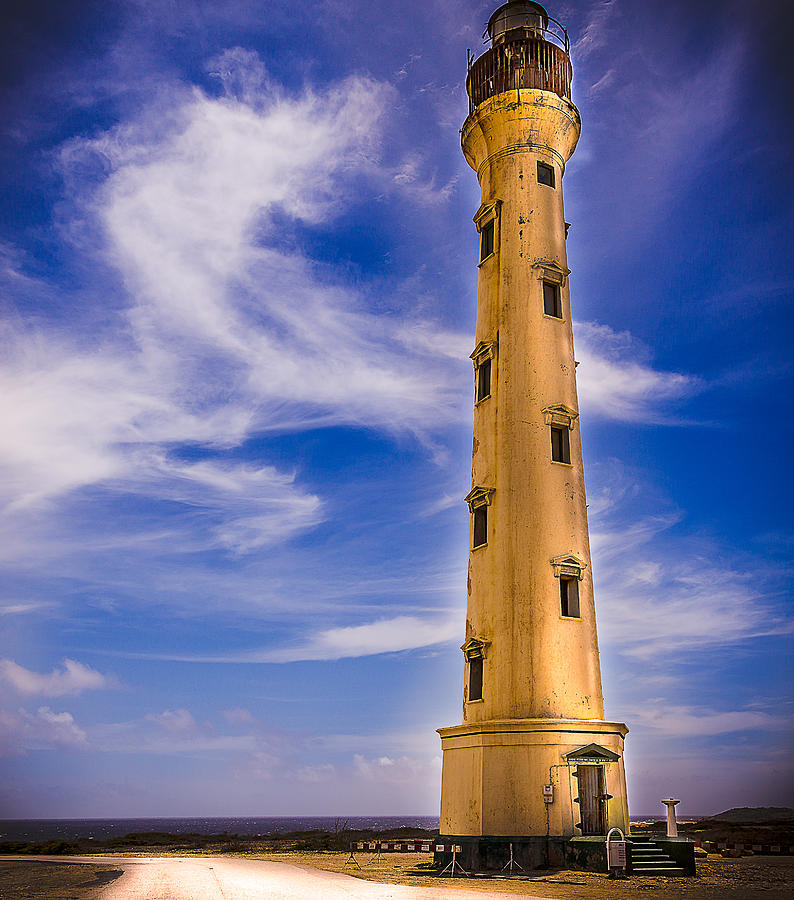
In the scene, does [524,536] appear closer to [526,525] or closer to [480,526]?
[526,525]

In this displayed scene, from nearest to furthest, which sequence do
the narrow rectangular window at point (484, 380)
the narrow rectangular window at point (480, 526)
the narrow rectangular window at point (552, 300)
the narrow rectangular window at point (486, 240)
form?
the narrow rectangular window at point (480, 526), the narrow rectangular window at point (484, 380), the narrow rectangular window at point (552, 300), the narrow rectangular window at point (486, 240)

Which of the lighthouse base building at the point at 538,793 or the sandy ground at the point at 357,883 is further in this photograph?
the lighthouse base building at the point at 538,793

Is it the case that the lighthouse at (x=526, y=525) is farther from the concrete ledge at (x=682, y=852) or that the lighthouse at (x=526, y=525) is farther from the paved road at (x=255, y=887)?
the paved road at (x=255, y=887)

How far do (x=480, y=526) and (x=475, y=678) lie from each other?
4883 millimetres

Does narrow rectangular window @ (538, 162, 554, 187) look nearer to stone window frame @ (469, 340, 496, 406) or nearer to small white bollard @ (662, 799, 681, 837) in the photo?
stone window frame @ (469, 340, 496, 406)

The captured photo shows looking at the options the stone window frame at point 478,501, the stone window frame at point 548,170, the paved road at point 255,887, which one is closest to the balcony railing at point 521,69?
the stone window frame at point 548,170

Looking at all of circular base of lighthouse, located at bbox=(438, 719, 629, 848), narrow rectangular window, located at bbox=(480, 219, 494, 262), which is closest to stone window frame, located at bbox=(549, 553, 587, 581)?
circular base of lighthouse, located at bbox=(438, 719, 629, 848)

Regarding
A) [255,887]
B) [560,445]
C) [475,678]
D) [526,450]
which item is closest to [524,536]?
[526,450]

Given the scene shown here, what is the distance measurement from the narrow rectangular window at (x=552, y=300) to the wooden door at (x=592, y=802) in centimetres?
1496

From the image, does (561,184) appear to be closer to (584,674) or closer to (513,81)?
(513,81)

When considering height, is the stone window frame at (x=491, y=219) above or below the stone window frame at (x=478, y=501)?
above

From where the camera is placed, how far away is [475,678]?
88.4 feet

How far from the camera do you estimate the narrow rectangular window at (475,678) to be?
87.4 ft

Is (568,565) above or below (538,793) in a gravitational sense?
above
